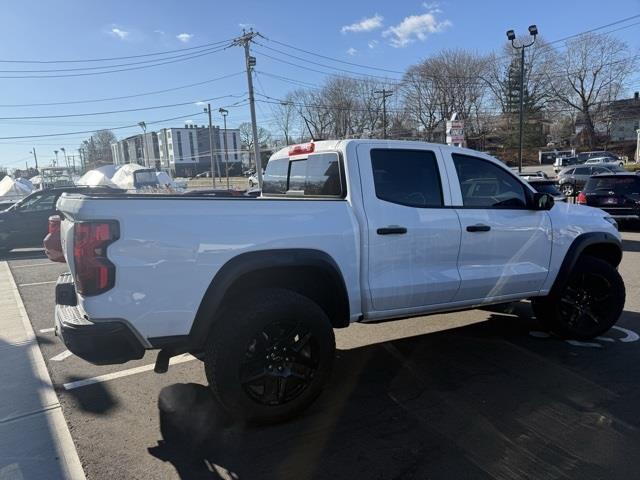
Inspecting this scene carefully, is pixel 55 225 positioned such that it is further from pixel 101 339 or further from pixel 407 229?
pixel 407 229

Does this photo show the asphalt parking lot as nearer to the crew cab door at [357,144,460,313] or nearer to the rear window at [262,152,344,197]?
the crew cab door at [357,144,460,313]

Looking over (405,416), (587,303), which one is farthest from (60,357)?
(587,303)

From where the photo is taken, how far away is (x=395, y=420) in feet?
11.2

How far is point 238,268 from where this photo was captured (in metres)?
3.08

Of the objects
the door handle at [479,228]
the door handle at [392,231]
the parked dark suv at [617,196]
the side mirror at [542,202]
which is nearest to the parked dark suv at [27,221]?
the door handle at [392,231]

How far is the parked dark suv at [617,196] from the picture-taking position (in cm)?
1254

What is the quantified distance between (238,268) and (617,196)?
12.8m

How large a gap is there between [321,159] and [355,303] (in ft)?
4.13

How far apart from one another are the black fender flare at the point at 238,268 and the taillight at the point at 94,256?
0.57 m

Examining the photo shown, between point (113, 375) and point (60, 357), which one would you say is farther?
point (60, 357)

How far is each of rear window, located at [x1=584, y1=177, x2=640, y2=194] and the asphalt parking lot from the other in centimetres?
916

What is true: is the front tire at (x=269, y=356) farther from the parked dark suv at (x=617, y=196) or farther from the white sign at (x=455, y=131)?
the white sign at (x=455, y=131)

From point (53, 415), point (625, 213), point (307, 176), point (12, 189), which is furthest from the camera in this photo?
point (12, 189)

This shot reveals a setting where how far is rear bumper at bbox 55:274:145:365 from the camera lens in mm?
2822
